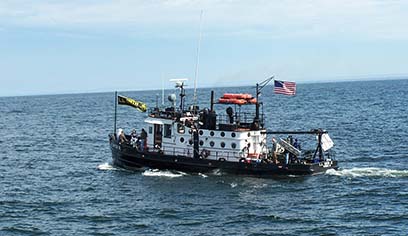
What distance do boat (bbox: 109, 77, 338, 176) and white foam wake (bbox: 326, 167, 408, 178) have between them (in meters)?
0.70

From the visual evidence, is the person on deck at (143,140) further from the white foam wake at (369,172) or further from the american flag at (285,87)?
the white foam wake at (369,172)

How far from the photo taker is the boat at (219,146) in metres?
42.9

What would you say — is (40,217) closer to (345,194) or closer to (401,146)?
(345,194)

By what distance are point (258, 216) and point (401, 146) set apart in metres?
29.3

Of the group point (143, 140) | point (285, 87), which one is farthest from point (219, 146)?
point (285, 87)

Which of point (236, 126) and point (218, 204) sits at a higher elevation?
point (236, 126)

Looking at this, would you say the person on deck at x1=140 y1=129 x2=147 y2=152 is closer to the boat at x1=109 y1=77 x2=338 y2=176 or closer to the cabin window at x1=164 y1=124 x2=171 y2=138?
the boat at x1=109 y1=77 x2=338 y2=176

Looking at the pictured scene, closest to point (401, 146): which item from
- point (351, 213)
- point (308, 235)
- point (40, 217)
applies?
point (351, 213)

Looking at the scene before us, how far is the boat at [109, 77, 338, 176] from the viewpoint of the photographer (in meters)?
42.9

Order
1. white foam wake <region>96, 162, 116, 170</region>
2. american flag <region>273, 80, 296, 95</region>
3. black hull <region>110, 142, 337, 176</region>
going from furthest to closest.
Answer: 1. white foam wake <region>96, 162, 116, 170</region>
2. american flag <region>273, 80, 296, 95</region>
3. black hull <region>110, 142, 337, 176</region>

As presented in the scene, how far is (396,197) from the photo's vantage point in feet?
120

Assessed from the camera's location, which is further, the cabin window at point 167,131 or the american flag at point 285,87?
the cabin window at point 167,131

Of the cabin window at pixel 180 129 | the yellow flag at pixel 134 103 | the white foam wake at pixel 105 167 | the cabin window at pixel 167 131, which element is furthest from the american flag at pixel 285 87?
the white foam wake at pixel 105 167

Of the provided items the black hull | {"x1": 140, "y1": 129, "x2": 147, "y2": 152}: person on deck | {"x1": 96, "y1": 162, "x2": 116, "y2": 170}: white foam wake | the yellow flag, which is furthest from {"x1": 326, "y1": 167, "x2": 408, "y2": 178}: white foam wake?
{"x1": 96, "y1": 162, "x2": 116, "y2": 170}: white foam wake
